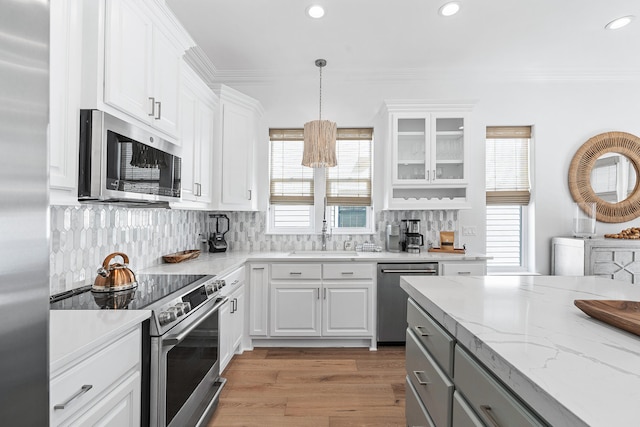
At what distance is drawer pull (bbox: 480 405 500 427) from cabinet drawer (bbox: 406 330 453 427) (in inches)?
9.7

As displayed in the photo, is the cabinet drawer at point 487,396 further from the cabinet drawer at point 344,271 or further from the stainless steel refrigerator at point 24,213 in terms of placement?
the cabinet drawer at point 344,271

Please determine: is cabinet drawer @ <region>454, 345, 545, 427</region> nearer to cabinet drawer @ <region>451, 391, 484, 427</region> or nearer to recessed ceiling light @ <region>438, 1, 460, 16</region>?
cabinet drawer @ <region>451, 391, 484, 427</region>

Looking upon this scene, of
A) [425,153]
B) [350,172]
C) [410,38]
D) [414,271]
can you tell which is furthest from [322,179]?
[410,38]

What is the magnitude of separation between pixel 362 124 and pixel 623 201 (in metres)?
3.08

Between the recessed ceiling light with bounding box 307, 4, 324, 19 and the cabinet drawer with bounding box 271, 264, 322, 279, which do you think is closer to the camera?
the recessed ceiling light with bounding box 307, 4, 324, 19

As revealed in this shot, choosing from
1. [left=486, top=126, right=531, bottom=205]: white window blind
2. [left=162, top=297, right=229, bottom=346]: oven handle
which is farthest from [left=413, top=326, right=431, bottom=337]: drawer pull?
[left=486, top=126, right=531, bottom=205]: white window blind

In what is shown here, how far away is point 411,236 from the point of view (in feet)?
11.5

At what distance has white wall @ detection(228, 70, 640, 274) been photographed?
145 inches

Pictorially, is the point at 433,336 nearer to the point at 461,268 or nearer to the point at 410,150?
the point at 461,268

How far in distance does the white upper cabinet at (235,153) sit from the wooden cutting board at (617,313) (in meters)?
2.79

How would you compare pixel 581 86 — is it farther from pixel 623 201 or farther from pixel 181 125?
pixel 181 125

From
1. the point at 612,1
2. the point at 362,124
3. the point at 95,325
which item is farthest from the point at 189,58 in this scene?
the point at 612,1

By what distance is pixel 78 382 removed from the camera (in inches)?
38.8

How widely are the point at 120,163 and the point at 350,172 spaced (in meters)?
2.61
